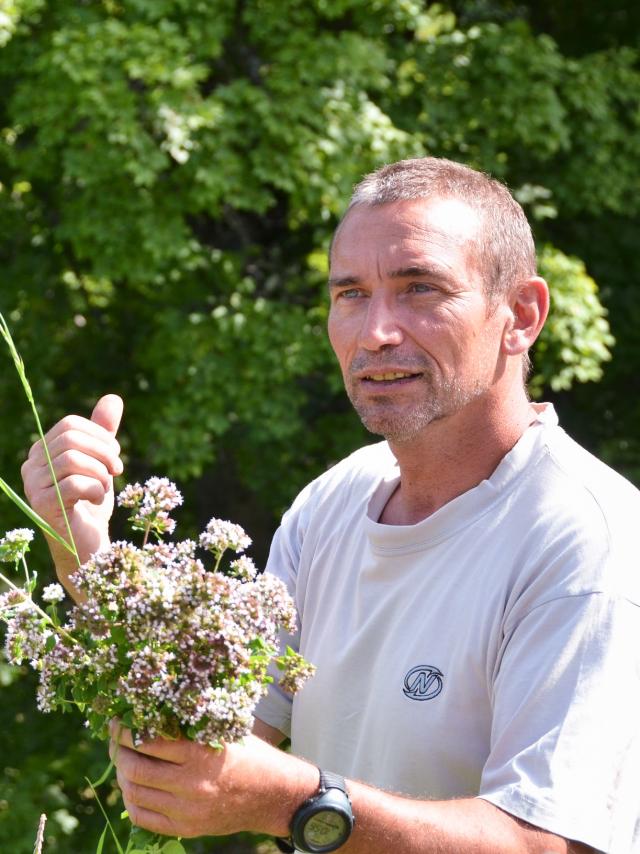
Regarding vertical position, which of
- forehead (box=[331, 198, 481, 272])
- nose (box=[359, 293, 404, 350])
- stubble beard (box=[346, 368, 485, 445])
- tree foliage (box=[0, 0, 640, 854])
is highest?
forehead (box=[331, 198, 481, 272])

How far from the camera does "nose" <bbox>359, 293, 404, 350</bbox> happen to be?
2162 millimetres

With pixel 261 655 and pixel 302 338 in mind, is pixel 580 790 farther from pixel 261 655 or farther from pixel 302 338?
pixel 302 338

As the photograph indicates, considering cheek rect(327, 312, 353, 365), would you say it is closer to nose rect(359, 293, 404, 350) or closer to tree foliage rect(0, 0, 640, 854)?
nose rect(359, 293, 404, 350)

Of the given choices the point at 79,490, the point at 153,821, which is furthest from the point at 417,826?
the point at 79,490

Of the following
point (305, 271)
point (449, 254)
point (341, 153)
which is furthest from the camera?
point (305, 271)

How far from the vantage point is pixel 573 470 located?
208 cm

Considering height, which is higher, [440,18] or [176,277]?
[440,18]

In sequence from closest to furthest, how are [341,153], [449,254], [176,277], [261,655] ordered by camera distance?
[261,655] → [449,254] → [341,153] → [176,277]

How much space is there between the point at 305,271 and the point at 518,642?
588 centimetres

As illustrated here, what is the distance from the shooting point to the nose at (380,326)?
7.09 feet

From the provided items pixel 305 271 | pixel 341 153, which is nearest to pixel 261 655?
pixel 341 153

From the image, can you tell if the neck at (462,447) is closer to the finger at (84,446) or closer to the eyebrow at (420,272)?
the eyebrow at (420,272)

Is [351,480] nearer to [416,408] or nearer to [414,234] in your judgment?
[416,408]

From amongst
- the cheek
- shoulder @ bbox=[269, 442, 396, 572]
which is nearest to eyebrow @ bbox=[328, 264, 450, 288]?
the cheek
